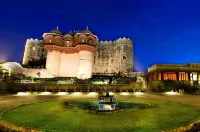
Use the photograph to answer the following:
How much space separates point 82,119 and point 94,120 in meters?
0.48

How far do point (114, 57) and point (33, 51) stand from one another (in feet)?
85.1

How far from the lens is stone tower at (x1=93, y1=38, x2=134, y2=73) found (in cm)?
4834

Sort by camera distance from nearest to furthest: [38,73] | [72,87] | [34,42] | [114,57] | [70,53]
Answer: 1. [72,87]
2. [38,73]
3. [70,53]
4. [114,57]
5. [34,42]

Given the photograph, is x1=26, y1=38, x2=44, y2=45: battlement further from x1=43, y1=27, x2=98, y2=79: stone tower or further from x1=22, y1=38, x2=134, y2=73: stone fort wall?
x1=43, y1=27, x2=98, y2=79: stone tower

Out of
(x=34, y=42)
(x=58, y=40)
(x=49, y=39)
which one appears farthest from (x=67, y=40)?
(x=34, y=42)

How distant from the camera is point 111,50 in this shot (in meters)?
50.7

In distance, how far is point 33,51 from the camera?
54000 mm

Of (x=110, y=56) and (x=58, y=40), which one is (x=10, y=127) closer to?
(x=58, y=40)

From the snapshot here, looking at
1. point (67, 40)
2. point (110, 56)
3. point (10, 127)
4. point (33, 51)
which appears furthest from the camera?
point (33, 51)

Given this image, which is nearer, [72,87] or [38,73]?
[72,87]

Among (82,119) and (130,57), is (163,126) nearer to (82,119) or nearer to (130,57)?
(82,119)

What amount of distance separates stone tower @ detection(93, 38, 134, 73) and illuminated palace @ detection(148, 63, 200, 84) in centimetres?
1576

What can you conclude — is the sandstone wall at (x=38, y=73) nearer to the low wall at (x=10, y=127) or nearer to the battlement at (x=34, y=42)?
the battlement at (x=34, y=42)

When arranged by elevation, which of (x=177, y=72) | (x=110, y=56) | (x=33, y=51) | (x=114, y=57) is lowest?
(x=177, y=72)
